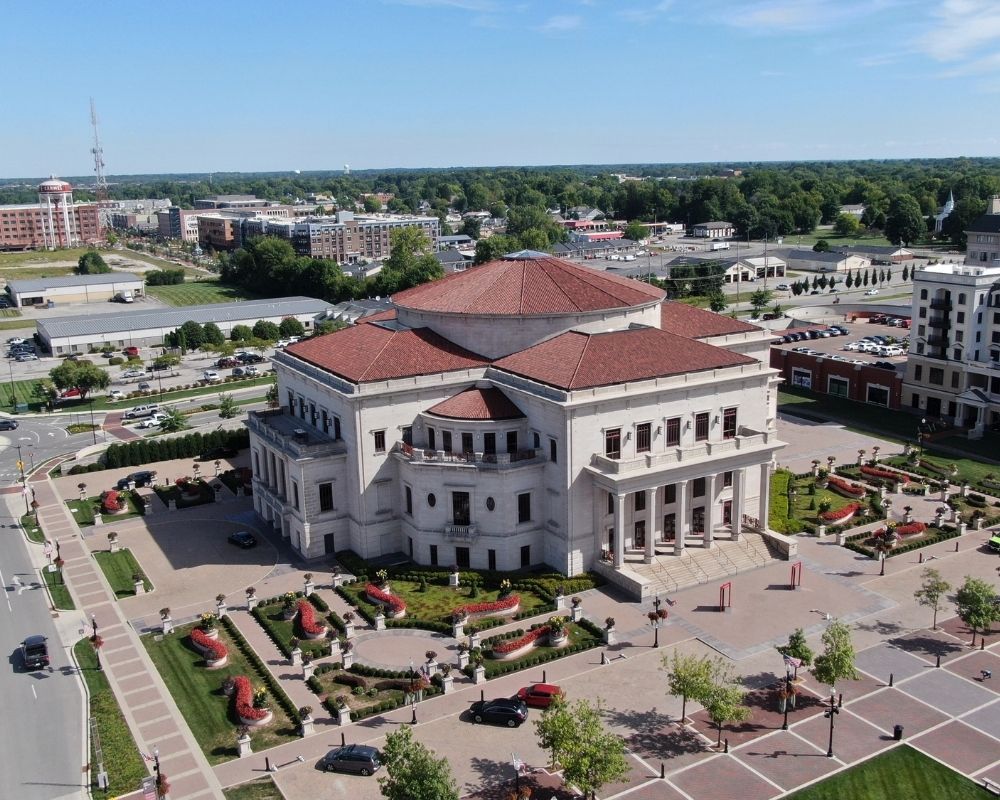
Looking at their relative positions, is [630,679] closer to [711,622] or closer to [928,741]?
[711,622]

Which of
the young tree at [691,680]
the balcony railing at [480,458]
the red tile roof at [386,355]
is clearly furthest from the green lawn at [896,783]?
the red tile roof at [386,355]

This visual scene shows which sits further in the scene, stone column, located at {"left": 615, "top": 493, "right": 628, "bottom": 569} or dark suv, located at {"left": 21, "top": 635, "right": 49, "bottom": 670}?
stone column, located at {"left": 615, "top": 493, "right": 628, "bottom": 569}

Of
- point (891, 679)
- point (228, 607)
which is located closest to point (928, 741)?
point (891, 679)

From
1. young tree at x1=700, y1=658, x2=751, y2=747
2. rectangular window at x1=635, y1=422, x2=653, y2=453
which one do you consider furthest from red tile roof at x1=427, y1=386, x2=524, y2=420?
young tree at x1=700, y1=658, x2=751, y2=747

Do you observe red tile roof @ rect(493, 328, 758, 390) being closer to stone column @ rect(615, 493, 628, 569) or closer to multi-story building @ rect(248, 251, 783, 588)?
Result: multi-story building @ rect(248, 251, 783, 588)

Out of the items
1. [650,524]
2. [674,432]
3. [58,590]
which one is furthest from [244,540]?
[674,432]
